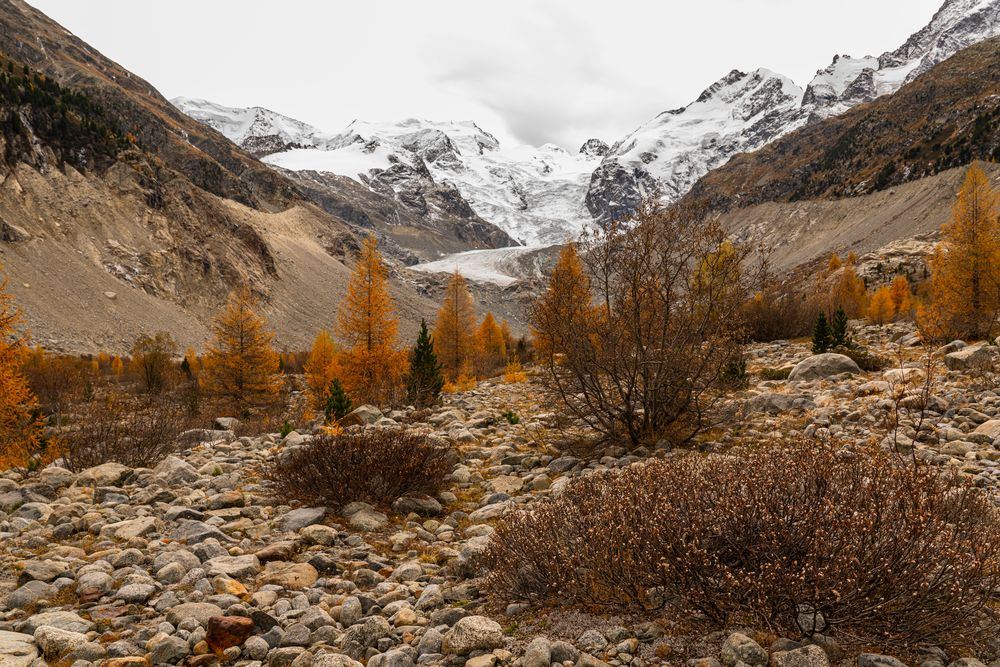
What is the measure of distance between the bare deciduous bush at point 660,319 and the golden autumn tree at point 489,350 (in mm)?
31065

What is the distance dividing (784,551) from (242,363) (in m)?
31.9

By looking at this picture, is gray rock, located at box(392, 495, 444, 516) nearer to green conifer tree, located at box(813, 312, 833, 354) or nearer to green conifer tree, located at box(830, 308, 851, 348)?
green conifer tree, located at box(813, 312, 833, 354)

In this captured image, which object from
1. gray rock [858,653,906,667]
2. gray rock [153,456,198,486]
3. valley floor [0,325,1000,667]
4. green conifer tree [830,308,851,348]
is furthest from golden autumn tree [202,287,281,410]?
gray rock [858,653,906,667]

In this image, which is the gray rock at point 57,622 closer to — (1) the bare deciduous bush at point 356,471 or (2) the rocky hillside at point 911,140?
(1) the bare deciduous bush at point 356,471

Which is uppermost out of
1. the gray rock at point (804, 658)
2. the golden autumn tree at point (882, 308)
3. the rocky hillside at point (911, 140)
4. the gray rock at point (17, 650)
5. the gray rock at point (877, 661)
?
the rocky hillside at point (911, 140)

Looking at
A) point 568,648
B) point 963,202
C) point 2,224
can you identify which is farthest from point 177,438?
point 2,224

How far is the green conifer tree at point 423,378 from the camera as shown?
20422 mm

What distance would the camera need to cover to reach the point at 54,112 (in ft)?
270

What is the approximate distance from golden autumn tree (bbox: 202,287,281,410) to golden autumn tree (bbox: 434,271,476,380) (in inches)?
527

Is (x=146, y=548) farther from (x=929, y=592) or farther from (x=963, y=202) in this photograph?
(x=963, y=202)

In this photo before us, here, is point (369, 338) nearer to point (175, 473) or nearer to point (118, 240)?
point (175, 473)

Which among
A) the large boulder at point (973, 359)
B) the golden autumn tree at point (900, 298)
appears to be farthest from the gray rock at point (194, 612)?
the golden autumn tree at point (900, 298)

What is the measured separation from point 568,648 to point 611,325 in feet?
24.2

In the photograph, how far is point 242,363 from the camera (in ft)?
101
